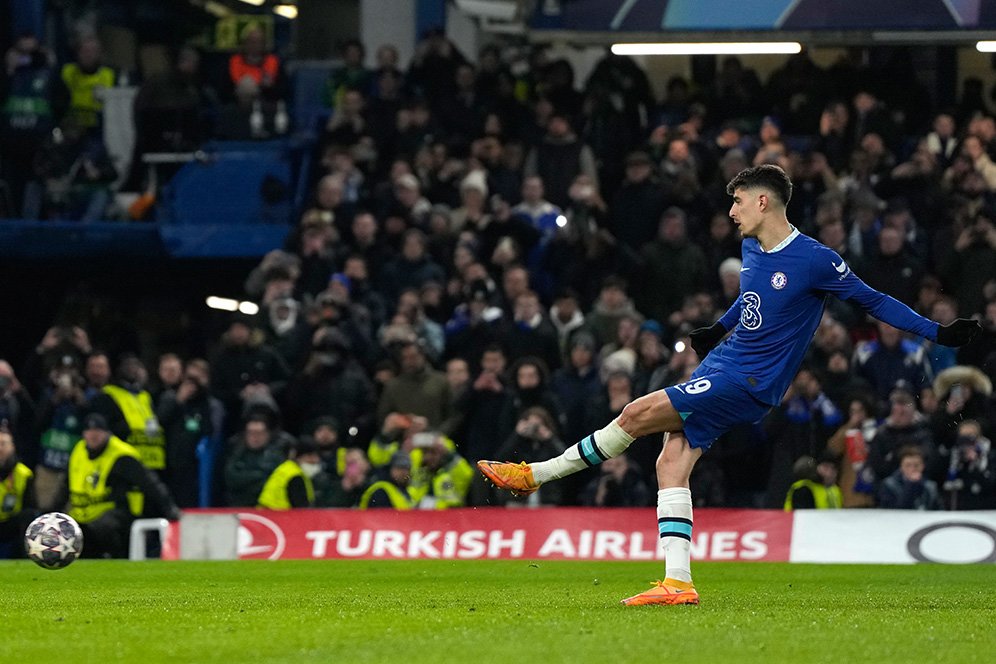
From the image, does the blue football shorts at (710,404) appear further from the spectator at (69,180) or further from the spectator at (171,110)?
the spectator at (171,110)

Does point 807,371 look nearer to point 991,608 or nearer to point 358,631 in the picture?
point 991,608

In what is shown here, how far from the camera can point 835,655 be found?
7.80 m

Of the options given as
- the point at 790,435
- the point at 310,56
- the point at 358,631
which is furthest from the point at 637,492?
the point at 310,56

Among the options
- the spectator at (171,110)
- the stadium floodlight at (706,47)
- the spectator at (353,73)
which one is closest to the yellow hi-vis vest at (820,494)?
the stadium floodlight at (706,47)

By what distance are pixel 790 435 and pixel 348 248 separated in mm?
5328

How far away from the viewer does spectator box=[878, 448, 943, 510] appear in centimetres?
1677

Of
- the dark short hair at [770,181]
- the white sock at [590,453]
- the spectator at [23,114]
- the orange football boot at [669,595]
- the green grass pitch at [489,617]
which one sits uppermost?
Result: the spectator at [23,114]

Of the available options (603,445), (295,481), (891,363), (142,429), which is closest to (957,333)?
(603,445)

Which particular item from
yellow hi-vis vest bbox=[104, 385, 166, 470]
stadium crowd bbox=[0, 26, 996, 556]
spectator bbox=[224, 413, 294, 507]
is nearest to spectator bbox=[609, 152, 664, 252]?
stadium crowd bbox=[0, 26, 996, 556]

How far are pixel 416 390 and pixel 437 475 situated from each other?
1088 mm

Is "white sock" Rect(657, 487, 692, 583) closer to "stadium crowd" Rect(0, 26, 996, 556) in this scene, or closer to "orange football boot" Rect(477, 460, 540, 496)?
"orange football boot" Rect(477, 460, 540, 496)

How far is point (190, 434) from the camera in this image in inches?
744

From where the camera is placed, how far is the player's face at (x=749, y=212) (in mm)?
9898

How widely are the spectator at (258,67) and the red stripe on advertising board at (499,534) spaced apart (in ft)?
25.9
